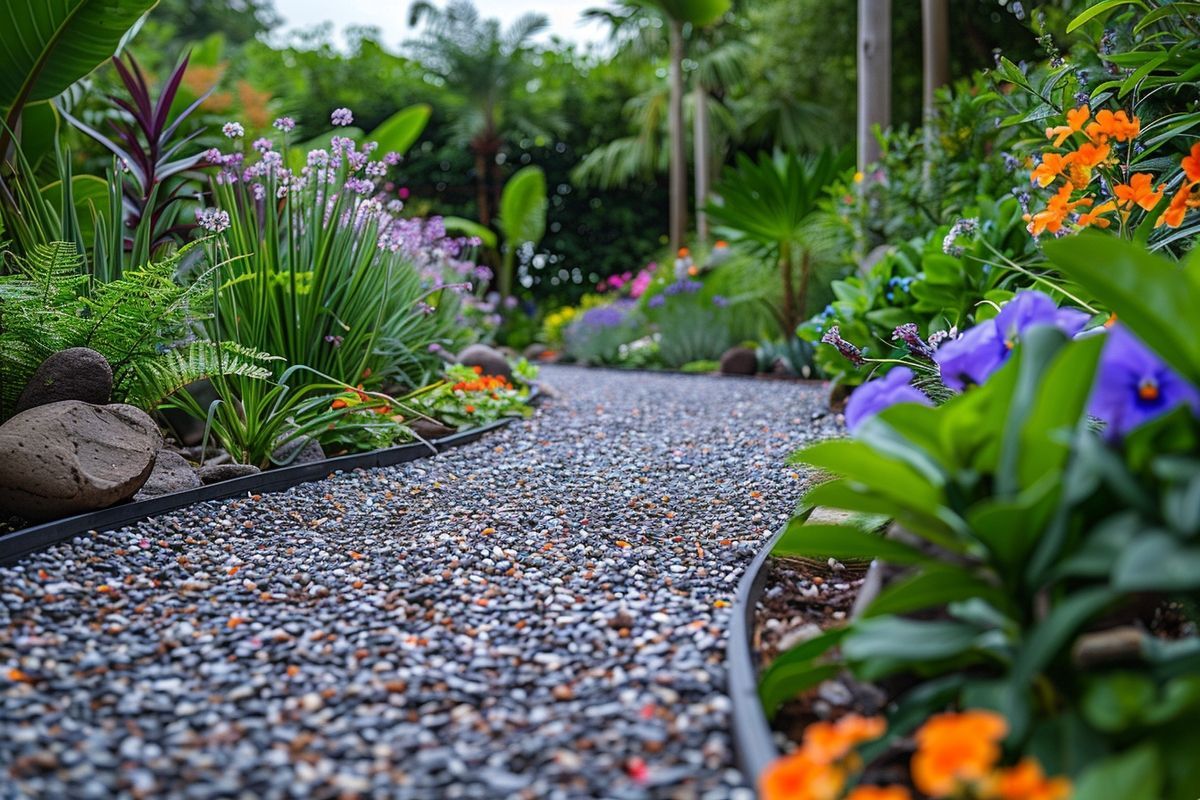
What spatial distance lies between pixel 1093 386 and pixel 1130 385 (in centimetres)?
4

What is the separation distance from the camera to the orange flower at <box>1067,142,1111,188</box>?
164 cm

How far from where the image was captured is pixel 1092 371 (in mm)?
1049

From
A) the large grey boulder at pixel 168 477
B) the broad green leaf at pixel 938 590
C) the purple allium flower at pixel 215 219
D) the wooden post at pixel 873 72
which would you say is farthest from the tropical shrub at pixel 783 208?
the broad green leaf at pixel 938 590

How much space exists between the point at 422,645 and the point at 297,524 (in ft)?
2.85

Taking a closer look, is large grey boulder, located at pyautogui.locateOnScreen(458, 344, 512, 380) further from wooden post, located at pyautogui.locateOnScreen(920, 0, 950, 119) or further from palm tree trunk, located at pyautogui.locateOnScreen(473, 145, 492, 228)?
palm tree trunk, located at pyautogui.locateOnScreen(473, 145, 492, 228)

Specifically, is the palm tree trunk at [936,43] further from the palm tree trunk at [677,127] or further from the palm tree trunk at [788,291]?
the palm tree trunk at [677,127]

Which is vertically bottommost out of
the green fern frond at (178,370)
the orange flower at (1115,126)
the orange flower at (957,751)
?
the orange flower at (957,751)

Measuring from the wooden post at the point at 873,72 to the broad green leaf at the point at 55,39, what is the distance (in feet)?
13.4

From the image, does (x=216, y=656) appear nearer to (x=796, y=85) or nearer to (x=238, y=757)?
(x=238, y=757)

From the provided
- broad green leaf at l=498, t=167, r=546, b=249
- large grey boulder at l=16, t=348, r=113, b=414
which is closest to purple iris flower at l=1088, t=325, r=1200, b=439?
large grey boulder at l=16, t=348, r=113, b=414

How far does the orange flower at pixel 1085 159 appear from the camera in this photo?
1.64m

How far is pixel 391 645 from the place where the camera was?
1.53m

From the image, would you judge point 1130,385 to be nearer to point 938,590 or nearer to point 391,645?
point 938,590

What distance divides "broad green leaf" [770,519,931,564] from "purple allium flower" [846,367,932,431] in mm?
160
